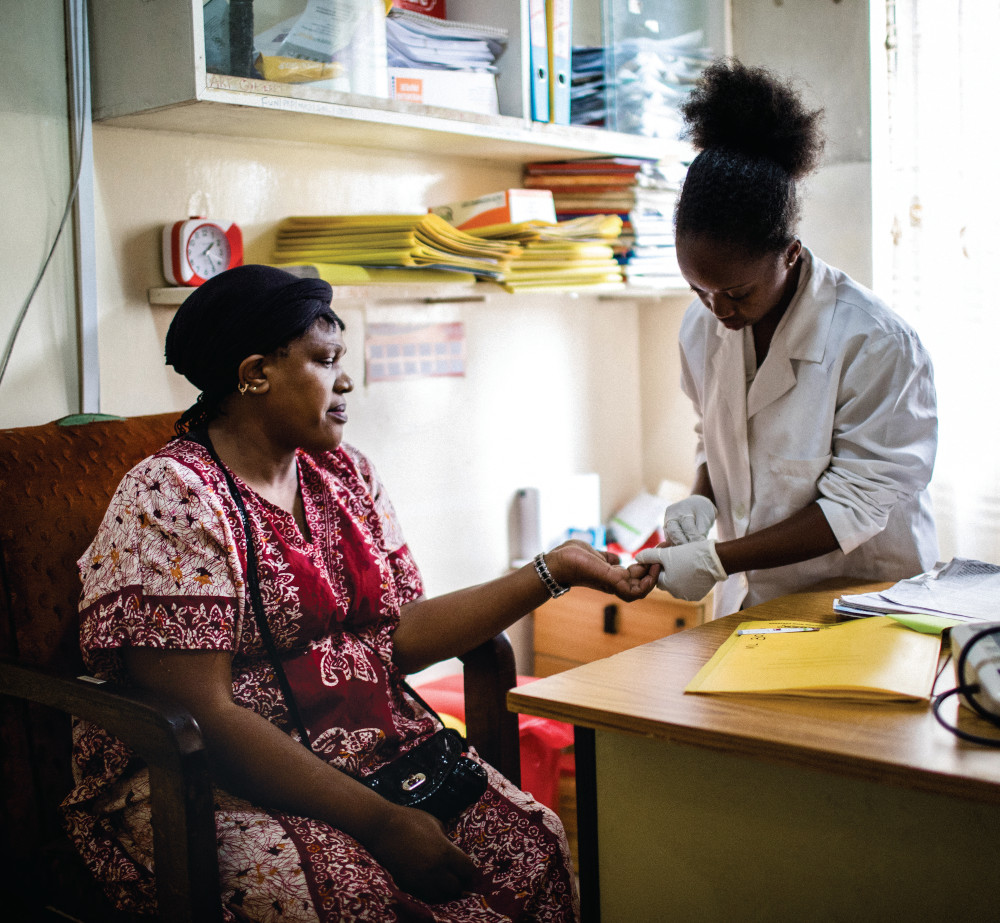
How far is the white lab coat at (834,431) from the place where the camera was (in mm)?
1691

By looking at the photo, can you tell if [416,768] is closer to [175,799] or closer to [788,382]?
[175,799]

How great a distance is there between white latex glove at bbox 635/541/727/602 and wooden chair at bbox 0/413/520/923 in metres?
0.31

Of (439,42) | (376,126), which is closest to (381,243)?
(376,126)

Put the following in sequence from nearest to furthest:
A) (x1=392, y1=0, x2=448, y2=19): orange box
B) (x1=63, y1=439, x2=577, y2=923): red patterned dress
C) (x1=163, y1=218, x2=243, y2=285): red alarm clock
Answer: (x1=63, y1=439, x2=577, y2=923): red patterned dress < (x1=163, y1=218, x2=243, y2=285): red alarm clock < (x1=392, y1=0, x2=448, y2=19): orange box

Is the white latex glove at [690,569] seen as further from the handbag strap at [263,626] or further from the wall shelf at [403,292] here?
the wall shelf at [403,292]

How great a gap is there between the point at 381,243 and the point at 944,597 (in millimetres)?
1307

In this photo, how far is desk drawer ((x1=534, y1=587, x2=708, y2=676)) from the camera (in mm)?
2783

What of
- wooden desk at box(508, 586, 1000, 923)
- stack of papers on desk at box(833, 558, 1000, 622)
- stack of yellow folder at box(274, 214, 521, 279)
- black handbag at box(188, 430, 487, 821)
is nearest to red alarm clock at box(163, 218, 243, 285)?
stack of yellow folder at box(274, 214, 521, 279)

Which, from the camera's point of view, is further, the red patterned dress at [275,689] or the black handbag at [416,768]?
the black handbag at [416,768]

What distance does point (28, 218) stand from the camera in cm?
187

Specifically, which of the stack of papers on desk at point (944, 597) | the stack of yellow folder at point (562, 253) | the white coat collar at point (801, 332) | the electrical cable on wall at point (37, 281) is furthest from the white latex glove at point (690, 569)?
the electrical cable on wall at point (37, 281)

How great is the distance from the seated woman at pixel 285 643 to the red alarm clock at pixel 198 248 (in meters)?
0.51

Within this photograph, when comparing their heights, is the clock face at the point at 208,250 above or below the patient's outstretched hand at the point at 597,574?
above

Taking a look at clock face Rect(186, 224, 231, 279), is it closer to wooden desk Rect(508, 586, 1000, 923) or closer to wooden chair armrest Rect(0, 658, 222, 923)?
wooden chair armrest Rect(0, 658, 222, 923)
